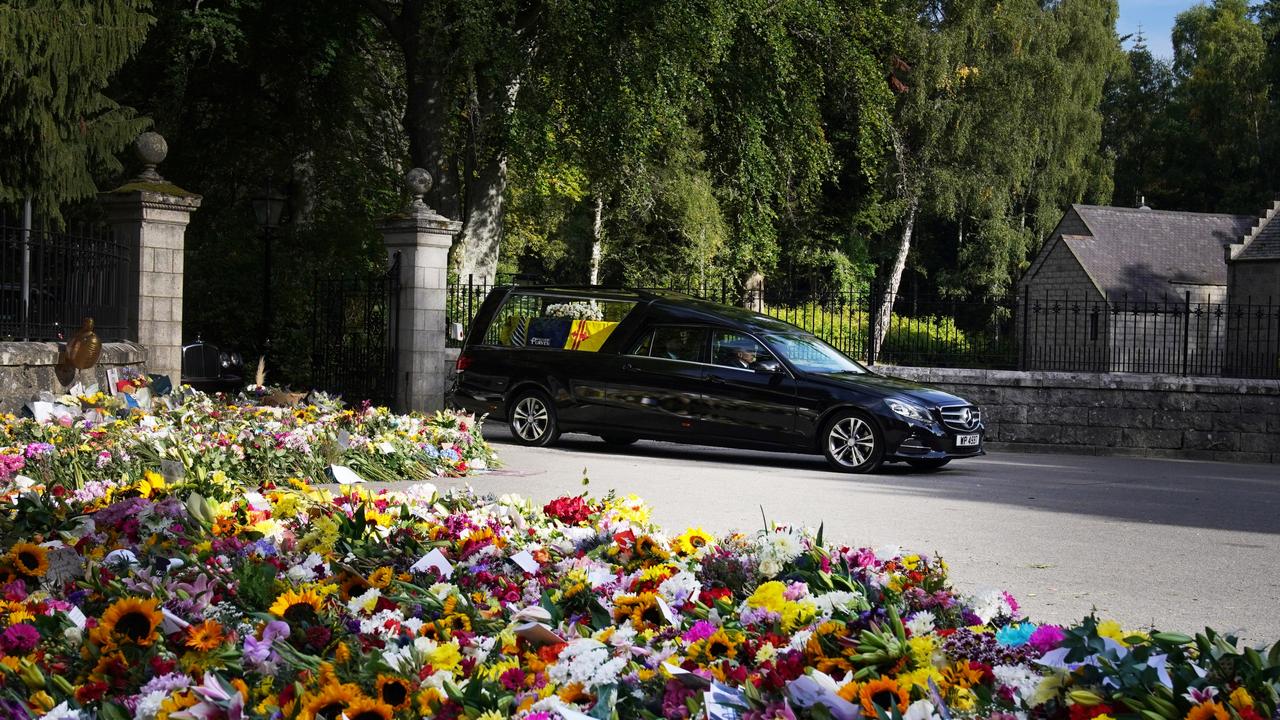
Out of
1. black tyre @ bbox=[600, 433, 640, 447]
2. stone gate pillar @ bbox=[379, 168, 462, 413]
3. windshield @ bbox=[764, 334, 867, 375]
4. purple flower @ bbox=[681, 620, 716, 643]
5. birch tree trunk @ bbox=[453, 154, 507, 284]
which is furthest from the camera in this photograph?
birch tree trunk @ bbox=[453, 154, 507, 284]

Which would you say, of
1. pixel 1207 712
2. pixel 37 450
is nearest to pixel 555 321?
Result: pixel 37 450

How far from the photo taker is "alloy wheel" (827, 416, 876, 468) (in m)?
13.1

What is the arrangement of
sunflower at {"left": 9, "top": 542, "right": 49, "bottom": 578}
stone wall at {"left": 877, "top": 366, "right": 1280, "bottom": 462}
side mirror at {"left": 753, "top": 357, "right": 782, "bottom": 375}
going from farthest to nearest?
stone wall at {"left": 877, "top": 366, "right": 1280, "bottom": 462} < side mirror at {"left": 753, "top": 357, "right": 782, "bottom": 375} < sunflower at {"left": 9, "top": 542, "right": 49, "bottom": 578}

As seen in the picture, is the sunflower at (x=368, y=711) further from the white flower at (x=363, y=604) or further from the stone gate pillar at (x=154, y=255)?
the stone gate pillar at (x=154, y=255)

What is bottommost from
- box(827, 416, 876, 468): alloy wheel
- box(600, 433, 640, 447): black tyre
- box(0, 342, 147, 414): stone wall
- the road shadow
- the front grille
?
the road shadow

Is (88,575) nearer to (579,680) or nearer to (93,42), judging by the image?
(579,680)

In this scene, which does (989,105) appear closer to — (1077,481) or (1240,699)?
(1077,481)

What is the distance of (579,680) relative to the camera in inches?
112

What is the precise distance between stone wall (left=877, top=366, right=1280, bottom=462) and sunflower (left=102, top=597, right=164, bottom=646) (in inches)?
601

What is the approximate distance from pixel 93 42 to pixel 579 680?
19.5m

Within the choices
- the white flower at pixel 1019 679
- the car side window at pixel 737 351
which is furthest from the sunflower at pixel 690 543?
the car side window at pixel 737 351

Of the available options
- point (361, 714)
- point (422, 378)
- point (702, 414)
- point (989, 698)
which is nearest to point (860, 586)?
point (989, 698)

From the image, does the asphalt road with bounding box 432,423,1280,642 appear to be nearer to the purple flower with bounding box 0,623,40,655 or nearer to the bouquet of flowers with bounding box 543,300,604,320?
the bouquet of flowers with bounding box 543,300,604,320

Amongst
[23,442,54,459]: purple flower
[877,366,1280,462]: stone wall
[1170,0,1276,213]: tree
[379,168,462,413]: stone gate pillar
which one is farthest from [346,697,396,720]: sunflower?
[1170,0,1276,213]: tree
